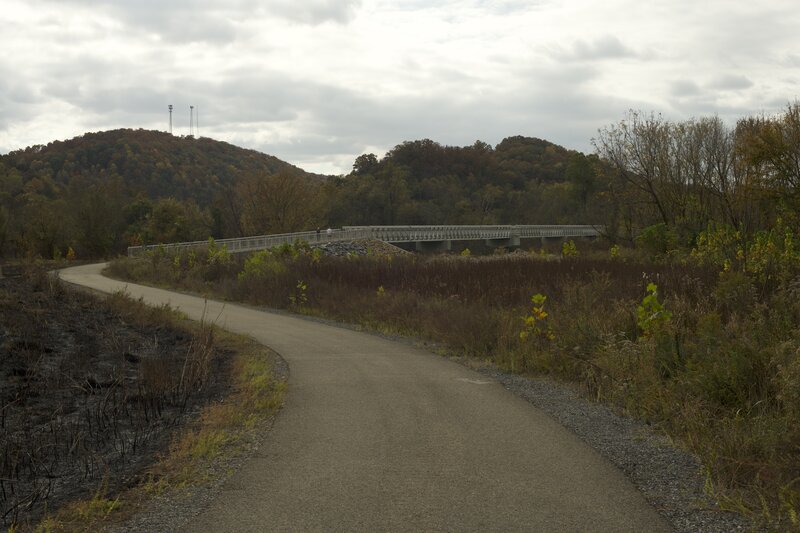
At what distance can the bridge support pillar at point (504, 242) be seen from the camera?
95250mm

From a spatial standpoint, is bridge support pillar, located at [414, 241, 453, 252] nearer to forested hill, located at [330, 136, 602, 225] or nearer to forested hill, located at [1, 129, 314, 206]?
forested hill, located at [330, 136, 602, 225]

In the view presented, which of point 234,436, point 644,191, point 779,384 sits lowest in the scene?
point 234,436

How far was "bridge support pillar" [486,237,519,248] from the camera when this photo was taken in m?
95.2

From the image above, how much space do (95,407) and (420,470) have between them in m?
6.38

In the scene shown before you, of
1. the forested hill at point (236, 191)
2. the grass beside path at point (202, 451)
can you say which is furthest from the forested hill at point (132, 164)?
the grass beside path at point (202, 451)

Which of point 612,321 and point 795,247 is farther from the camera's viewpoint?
point 795,247

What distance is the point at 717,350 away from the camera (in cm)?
934

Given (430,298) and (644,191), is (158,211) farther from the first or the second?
(430,298)

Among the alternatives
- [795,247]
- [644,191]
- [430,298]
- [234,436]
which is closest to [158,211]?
[644,191]

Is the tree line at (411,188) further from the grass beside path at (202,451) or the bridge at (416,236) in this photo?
the grass beside path at (202,451)

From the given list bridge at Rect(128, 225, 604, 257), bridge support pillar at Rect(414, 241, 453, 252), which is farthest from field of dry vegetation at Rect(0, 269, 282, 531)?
bridge support pillar at Rect(414, 241, 453, 252)

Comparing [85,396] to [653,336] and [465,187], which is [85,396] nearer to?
[653,336]

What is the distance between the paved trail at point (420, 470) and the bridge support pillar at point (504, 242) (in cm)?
8511

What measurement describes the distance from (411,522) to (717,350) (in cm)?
565
